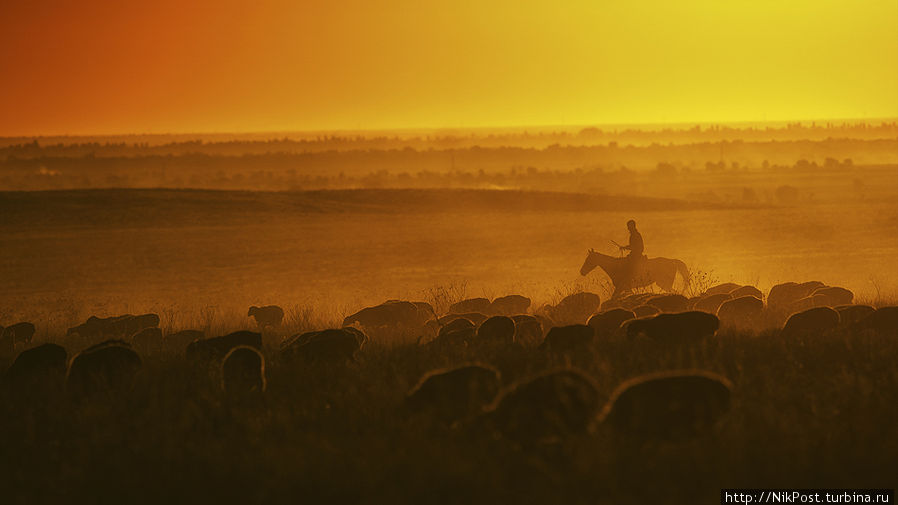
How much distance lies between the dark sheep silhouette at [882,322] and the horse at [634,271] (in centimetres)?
719

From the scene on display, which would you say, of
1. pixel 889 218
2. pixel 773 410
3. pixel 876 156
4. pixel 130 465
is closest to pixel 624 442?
pixel 773 410

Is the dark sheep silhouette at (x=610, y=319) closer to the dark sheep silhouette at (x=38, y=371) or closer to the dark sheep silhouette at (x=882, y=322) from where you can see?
the dark sheep silhouette at (x=882, y=322)

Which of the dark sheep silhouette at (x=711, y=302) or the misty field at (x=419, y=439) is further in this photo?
the dark sheep silhouette at (x=711, y=302)

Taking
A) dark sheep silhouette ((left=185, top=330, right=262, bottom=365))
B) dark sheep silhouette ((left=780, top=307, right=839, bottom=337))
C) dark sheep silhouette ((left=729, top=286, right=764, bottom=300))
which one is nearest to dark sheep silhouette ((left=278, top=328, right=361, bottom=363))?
dark sheep silhouette ((left=185, top=330, right=262, bottom=365))

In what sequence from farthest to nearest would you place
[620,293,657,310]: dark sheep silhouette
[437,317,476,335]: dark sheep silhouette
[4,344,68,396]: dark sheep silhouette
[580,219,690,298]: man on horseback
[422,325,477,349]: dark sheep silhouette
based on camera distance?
[580,219,690,298]: man on horseback
[620,293,657,310]: dark sheep silhouette
[437,317,476,335]: dark sheep silhouette
[422,325,477,349]: dark sheep silhouette
[4,344,68,396]: dark sheep silhouette

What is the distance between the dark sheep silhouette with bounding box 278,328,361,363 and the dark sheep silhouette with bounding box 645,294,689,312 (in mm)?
4772

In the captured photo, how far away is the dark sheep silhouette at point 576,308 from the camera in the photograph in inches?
571

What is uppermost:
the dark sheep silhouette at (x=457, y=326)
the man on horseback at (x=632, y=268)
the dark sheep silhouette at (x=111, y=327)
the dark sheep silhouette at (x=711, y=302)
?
the man on horseback at (x=632, y=268)

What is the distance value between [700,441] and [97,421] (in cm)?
501

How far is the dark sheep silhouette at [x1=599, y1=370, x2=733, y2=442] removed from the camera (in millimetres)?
7047

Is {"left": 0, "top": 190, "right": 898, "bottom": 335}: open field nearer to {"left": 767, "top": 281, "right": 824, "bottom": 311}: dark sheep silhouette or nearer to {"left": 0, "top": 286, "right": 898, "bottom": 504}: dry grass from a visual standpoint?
{"left": 767, "top": 281, "right": 824, "bottom": 311}: dark sheep silhouette

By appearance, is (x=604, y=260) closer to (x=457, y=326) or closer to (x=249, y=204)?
(x=457, y=326)

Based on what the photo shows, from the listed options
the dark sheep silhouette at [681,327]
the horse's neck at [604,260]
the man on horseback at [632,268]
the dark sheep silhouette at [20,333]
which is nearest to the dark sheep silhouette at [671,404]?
the dark sheep silhouette at [681,327]

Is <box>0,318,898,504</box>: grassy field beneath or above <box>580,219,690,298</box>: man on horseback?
beneath
